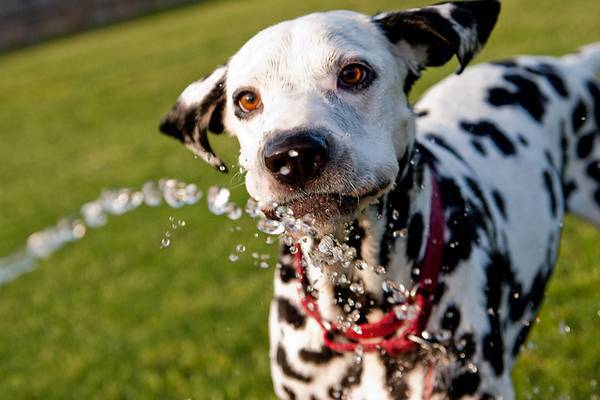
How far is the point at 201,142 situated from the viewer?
3.91 meters

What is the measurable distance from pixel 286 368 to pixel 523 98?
7.20 ft

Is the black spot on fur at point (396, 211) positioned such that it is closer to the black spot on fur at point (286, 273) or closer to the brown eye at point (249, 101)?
the black spot on fur at point (286, 273)

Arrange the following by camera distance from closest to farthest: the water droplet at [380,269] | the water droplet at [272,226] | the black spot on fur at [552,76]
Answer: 1. the water droplet at [272,226]
2. the water droplet at [380,269]
3. the black spot on fur at [552,76]

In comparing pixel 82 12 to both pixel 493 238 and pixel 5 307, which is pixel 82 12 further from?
pixel 493 238

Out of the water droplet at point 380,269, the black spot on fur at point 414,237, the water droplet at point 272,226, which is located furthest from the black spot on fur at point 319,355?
the water droplet at point 272,226

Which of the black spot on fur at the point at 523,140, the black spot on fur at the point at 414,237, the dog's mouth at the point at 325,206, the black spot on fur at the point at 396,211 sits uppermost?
the dog's mouth at the point at 325,206

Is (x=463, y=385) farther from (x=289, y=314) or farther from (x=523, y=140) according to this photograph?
(x=523, y=140)

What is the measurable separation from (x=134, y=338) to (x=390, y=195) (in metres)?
3.78

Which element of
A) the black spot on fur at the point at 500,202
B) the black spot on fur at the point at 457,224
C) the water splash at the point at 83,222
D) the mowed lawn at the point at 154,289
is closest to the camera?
the black spot on fur at the point at 457,224

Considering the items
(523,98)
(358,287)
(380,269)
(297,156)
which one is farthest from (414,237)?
(523,98)

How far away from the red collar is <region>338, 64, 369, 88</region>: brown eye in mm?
630

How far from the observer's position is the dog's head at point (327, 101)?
2.91 meters

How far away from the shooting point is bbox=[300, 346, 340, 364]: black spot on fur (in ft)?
11.3

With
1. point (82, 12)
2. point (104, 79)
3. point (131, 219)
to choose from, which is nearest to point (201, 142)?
point (131, 219)
